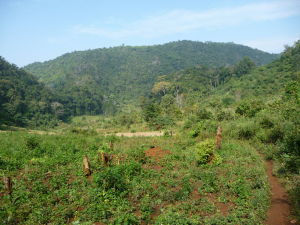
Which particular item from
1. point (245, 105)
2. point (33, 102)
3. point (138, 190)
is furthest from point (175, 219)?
point (33, 102)

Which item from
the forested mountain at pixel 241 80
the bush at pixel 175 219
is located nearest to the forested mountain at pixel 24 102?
the forested mountain at pixel 241 80

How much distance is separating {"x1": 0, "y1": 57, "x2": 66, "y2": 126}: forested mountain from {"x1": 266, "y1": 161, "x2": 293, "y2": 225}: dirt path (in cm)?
4998

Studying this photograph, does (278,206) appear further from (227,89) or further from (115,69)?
(115,69)

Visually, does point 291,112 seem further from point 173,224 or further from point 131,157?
point 173,224

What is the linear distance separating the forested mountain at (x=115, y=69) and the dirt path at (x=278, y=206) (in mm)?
82440

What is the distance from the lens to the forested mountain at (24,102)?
187 feet

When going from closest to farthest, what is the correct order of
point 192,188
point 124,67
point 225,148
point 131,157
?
1. point 192,188
2. point 131,157
3. point 225,148
4. point 124,67

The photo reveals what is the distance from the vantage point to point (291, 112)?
53.6ft

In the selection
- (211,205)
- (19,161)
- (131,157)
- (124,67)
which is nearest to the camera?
(211,205)

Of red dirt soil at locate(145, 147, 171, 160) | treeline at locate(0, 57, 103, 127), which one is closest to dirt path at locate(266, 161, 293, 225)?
red dirt soil at locate(145, 147, 171, 160)

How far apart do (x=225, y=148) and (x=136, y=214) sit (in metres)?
8.61

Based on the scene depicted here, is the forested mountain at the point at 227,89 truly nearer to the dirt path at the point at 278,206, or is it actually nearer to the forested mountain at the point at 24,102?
the dirt path at the point at 278,206

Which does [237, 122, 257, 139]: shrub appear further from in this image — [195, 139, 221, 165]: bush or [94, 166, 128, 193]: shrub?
[94, 166, 128, 193]: shrub

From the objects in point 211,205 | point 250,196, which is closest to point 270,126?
point 250,196
